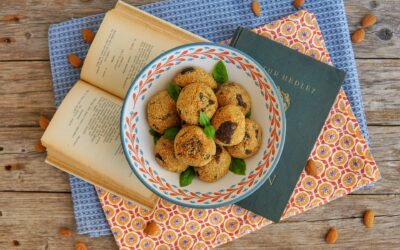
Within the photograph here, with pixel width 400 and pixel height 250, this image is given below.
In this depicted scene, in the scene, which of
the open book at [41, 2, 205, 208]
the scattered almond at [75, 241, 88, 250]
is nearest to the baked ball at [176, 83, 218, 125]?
the open book at [41, 2, 205, 208]

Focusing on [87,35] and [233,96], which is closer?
[233,96]

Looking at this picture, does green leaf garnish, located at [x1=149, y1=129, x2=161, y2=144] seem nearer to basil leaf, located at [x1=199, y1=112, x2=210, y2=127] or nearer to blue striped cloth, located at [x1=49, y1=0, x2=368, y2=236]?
basil leaf, located at [x1=199, y1=112, x2=210, y2=127]

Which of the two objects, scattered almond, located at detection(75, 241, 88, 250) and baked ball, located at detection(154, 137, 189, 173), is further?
scattered almond, located at detection(75, 241, 88, 250)

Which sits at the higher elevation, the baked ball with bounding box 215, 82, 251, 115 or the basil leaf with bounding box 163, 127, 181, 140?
the baked ball with bounding box 215, 82, 251, 115

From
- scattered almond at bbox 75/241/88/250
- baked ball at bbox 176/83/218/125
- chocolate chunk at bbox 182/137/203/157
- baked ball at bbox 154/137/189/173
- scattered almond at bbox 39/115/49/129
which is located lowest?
Answer: scattered almond at bbox 75/241/88/250

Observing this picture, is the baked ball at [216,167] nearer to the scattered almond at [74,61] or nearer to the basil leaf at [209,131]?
the basil leaf at [209,131]

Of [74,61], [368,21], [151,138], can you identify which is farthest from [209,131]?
[368,21]

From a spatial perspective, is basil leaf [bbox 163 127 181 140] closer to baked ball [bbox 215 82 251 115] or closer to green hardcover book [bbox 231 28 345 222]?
baked ball [bbox 215 82 251 115]

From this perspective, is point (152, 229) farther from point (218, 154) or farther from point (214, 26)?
point (214, 26)
